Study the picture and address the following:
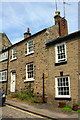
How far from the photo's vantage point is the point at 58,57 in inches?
558

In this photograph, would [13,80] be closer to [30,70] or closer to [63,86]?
[30,70]

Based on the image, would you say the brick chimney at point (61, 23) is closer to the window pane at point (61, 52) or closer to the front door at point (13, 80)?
the window pane at point (61, 52)

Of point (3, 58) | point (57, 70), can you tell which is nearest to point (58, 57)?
point (57, 70)

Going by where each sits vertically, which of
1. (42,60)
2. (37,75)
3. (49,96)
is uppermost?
(42,60)

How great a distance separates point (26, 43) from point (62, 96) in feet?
27.2

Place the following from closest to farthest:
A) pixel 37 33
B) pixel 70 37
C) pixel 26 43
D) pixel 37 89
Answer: pixel 70 37 < pixel 37 89 < pixel 37 33 < pixel 26 43

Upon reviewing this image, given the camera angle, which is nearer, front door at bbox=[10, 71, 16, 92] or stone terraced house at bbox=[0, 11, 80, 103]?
stone terraced house at bbox=[0, 11, 80, 103]

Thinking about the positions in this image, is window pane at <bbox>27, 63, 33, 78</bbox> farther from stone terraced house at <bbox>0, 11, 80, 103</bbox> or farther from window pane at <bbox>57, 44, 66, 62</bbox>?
window pane at <bbox>57, 44, 66, 62</bbox>

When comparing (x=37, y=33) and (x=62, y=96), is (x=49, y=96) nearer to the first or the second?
(x=62, y=96)

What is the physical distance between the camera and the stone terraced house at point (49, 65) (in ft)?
41.2

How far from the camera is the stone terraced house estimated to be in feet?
41.2

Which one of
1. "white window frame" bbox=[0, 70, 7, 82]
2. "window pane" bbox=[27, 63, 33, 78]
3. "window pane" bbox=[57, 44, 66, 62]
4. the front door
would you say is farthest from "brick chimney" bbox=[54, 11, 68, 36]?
"white window frame" bbox=[0, 70, 7, 82]

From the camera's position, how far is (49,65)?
1453cm

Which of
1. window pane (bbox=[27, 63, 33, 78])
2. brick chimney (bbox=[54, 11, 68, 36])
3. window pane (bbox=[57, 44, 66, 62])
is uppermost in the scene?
brick chimney (bbox=[54, 11, 68, 36])
